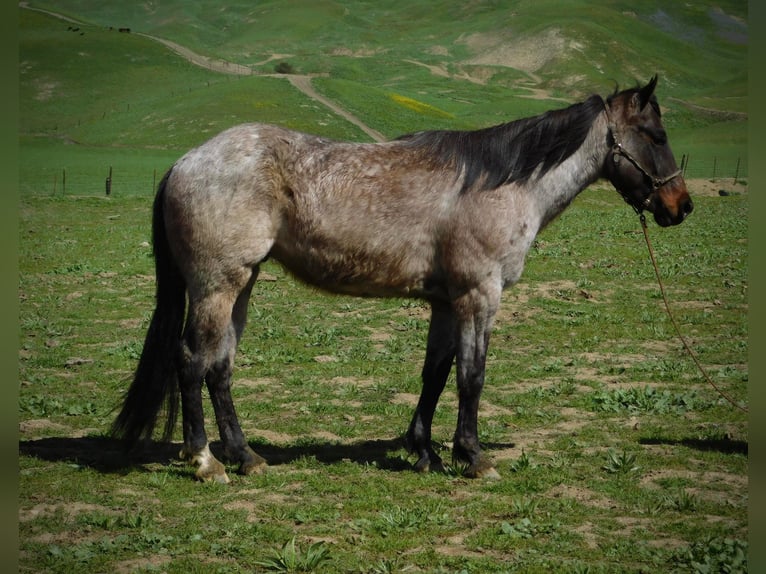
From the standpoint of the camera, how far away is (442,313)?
9031 mm

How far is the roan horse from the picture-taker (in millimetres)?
8156

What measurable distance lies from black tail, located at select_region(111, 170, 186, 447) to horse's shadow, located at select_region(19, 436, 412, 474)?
0.30 m

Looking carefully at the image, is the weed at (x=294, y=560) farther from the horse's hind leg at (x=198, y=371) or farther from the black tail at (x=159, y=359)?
the black tail at (x=159, y=359)

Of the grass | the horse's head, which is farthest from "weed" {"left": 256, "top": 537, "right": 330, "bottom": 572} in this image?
the horse's head

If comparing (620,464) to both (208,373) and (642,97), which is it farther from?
(208,373)

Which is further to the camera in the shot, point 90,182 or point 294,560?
point 90,182

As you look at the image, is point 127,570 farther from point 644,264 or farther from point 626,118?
point 644,264

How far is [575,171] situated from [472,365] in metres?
2.57

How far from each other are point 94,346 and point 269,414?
5071mm

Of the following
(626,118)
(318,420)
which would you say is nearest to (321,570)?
(318,420)

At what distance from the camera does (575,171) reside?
8.81 m

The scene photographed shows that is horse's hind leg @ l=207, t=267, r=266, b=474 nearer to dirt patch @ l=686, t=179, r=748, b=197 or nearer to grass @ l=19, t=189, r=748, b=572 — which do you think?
grass @ l=19, t=189, r=748, b=572

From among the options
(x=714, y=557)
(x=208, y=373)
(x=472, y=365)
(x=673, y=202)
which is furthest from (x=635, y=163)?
(x=208, y=373)

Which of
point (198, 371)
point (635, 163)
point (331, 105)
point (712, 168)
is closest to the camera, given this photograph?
point (198, 371)
